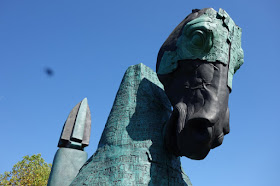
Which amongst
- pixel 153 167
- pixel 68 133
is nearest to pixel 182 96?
pixel 153 167

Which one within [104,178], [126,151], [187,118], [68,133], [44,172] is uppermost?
[44,172]

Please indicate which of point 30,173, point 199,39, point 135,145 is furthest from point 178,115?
point 30,173

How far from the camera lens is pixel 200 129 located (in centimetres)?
297

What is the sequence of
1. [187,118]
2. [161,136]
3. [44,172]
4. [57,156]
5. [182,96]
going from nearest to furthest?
1. [187,118]
2. [182,96]
3. [161,136]
4. [57,156]
5. [44,172]

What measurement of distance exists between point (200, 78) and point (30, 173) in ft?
53.6

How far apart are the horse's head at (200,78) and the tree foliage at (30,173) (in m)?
15.0

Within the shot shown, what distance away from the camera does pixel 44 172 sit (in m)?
17.0

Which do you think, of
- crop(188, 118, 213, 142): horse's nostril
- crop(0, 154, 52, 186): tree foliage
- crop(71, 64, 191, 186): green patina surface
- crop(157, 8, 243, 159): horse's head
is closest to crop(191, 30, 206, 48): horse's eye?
crop(157, 8, 243, 159): horse's head

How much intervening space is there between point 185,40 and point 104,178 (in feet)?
5.99

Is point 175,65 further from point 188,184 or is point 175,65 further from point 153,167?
point 188,184

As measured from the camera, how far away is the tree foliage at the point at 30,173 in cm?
1656

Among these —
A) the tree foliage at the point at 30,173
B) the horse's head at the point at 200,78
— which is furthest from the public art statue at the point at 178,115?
the tree foliage at the point at 30,173

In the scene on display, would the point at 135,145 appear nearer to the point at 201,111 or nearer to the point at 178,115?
the point at 178,115

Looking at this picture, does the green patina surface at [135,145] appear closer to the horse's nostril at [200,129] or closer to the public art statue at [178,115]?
the public art statue at [178,115]
